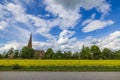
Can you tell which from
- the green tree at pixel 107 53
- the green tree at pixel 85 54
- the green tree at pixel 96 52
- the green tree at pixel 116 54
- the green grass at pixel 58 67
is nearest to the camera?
the green grass at pixel 58 67

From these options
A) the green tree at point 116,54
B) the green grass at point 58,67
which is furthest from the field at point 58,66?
the green tree at point 116,54

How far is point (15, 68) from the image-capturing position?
26625 mm

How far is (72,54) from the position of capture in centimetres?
8756

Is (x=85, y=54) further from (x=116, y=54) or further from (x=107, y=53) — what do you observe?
(x=116, y=54)

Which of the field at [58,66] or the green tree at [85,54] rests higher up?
the green tree at [85,54]

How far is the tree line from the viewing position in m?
83.7

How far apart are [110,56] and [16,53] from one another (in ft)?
A: 162

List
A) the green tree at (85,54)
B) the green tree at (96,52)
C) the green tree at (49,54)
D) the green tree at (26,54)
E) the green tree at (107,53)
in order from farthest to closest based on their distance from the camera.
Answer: the green tree at (107,53), the green tree at (96,52), the green tree at (26,54), the green tree at (49,54), the green tree at (85,54)

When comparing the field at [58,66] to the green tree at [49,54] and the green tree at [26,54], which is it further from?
the green tree at [26,54]

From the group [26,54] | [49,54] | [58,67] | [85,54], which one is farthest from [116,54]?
[58,67]

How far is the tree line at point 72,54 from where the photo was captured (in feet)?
275

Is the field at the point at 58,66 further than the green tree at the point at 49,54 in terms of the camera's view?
No

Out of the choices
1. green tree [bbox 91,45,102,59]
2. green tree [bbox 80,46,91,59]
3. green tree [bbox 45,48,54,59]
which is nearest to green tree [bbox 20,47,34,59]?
green tree [bbox 45,48,54,59]

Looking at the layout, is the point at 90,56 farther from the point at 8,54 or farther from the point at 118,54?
the point at 8,54
